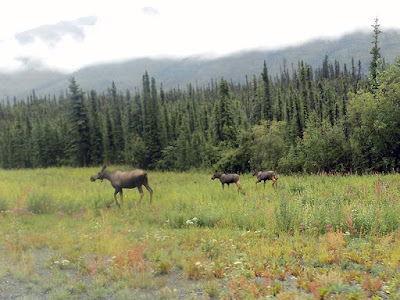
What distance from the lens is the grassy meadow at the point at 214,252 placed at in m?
5.92

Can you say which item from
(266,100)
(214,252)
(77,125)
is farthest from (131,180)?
→ (266,100)

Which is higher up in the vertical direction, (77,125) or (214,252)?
(77,125)

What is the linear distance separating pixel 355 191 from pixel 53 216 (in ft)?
40.6

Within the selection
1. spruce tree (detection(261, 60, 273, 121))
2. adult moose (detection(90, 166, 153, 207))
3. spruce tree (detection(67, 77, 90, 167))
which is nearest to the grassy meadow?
adult moose (detection(90, 166, 153, 207))

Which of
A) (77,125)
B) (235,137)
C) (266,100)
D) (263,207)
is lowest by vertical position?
(235,137)

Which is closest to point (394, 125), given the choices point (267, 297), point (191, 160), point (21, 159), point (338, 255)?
point (338, 255)

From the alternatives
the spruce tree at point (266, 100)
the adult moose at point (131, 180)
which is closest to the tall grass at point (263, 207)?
the adult moose at point (131, 180)

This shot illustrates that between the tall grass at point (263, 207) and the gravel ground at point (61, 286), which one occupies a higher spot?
the gravel ground at point (61, 286)

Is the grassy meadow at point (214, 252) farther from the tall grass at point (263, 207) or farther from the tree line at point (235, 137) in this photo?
the tree line at point (235, 137)

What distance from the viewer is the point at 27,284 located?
6.63m

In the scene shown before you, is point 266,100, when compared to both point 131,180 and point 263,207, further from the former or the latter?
point 263,207

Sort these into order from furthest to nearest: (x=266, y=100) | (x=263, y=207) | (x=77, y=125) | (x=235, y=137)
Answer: (x=266, y=100), (x=77, y=125), (x=235, y=137), (x=263, y=207)

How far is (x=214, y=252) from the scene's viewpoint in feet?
24.8

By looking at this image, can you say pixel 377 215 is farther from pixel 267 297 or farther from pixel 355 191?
pixel 267 297
